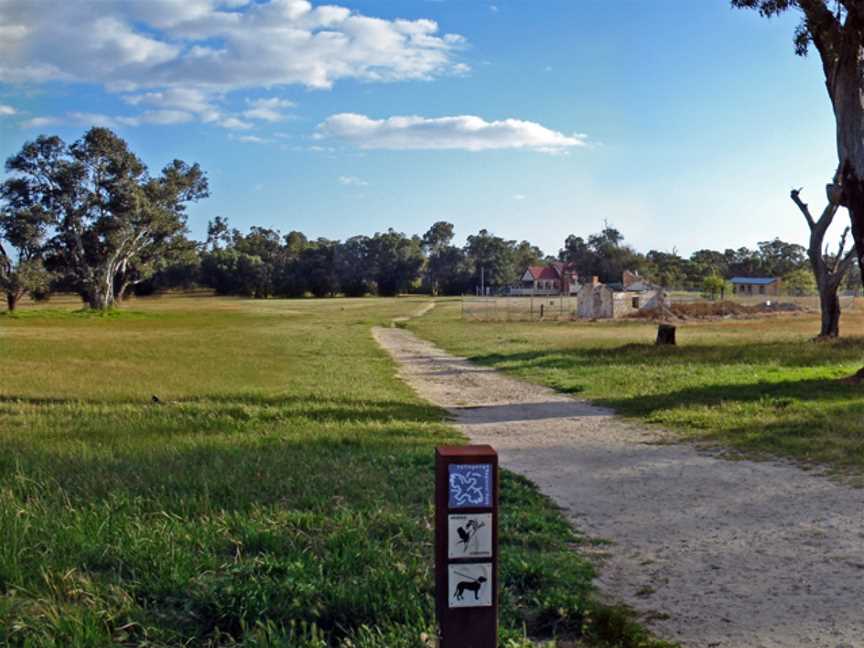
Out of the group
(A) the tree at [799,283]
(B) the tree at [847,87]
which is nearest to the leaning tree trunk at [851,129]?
(B) the tree at [847,87]

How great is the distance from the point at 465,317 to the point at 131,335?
25207 millimetres

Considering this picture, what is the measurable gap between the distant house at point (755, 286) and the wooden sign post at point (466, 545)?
11178 centimetres

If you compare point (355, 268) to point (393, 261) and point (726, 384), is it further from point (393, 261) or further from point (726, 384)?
point (726, 384)

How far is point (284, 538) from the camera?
220 inches

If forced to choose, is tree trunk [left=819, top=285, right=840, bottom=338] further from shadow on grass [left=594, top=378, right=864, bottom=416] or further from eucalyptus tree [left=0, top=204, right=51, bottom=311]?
eucalyptus tree [left=0, top=204, right=51, bottom=311]

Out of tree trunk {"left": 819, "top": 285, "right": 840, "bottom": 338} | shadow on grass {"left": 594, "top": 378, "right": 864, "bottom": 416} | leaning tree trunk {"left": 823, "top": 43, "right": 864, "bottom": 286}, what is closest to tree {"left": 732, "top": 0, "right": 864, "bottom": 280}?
leaning tree trunk {"left": 823, "top": 43, "right": 864, "bottom": 286}

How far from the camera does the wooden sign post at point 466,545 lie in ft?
11.7

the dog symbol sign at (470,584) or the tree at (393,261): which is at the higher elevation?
the tree at (393,261)

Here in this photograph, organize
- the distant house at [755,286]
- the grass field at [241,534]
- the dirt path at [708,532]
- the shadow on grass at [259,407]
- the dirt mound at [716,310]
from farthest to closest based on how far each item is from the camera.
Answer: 1. the distant house at [755,286]
2. the dirt mound at [716,310]
3. the shadow on grass at [259,407]
4. the dirt path at [708,532]
5. the grass field at [241,534]

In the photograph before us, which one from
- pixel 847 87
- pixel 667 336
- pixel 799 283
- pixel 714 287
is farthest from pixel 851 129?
pixel 799 283

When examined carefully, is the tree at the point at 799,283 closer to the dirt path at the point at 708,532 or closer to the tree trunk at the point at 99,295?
the tree trunk at the point at 99,295

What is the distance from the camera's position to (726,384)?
17.6 m

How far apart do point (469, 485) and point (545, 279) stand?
12547 cm

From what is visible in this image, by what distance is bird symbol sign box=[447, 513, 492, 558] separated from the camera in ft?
11.8
